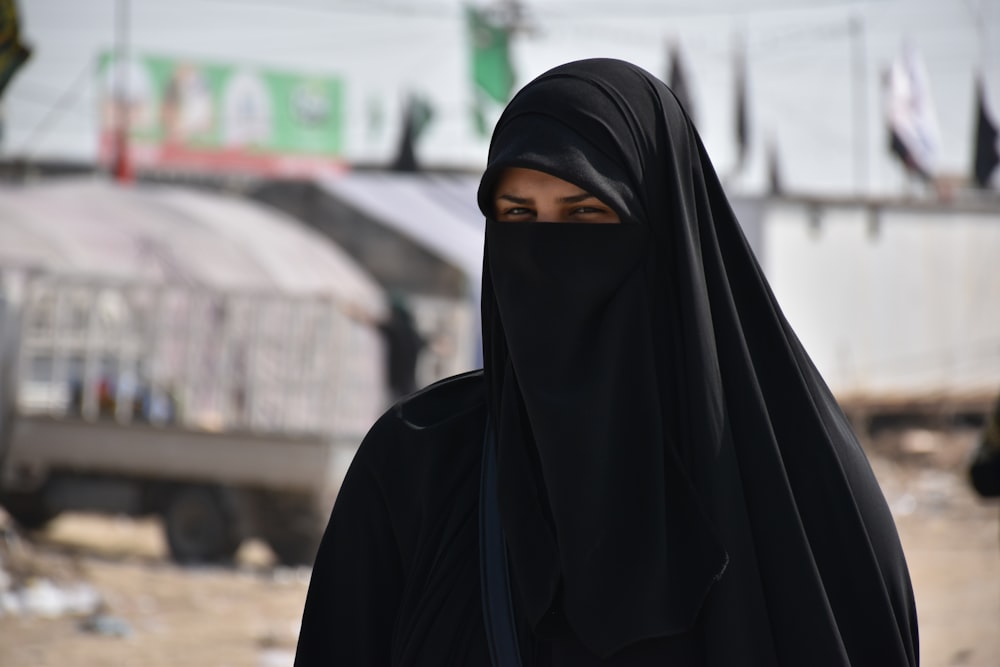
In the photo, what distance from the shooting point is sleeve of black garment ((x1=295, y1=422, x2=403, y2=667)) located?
162 centimetres

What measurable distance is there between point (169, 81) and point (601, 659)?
70.6 ft

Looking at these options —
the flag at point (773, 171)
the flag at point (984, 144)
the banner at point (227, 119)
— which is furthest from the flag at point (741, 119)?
the banner at point (227, 119)

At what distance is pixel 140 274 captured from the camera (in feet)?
34.5

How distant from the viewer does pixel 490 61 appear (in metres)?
17.1

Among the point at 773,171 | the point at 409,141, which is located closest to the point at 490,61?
the point at 409,141

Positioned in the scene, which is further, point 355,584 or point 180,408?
point 180,408

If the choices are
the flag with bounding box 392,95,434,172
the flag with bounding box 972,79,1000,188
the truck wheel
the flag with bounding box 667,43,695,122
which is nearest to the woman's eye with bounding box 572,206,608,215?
the truck wheel

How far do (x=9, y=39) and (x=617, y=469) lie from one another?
98.7 inches

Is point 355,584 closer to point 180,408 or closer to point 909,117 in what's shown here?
point 180,408

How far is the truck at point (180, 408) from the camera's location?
26.2 ft

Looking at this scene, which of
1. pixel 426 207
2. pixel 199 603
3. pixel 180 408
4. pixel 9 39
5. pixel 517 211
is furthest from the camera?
pixel 426 207

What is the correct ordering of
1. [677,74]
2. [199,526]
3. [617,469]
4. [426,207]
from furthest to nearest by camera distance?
[677,74] < [426,207] < [199,526] < [617,469]

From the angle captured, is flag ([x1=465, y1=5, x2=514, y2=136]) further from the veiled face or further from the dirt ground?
the veiled face

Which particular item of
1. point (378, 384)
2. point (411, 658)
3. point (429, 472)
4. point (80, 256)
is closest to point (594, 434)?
point (429, 472)
